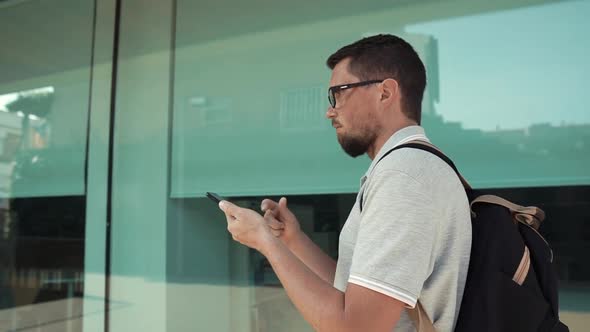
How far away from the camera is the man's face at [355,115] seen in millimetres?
1338

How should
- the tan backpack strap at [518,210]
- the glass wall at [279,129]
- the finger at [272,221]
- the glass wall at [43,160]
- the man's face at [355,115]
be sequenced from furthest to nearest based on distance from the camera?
the glass wall at [43,160] → the glass wall at [279,129] → the finger at [272,221] → the man's face at [355,115] → the tan backpack strap at [518,210]

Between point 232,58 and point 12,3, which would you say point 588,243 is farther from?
point 12,3

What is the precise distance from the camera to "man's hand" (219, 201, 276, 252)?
4.00 ft

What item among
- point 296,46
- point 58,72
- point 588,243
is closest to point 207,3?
point 296,46

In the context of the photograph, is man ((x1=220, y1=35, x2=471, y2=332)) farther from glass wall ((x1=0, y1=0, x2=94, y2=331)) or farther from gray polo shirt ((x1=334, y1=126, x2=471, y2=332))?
glass wall ((x1=0, y1=0, x2=94, y2=331))

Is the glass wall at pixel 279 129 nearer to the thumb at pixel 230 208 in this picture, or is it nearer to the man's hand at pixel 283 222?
the man's hand at pixel 283 222

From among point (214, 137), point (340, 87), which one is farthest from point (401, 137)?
point (214, 137)

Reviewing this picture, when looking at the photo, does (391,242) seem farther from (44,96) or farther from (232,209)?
(44,96)

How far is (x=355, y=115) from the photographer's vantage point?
1362 millimetres

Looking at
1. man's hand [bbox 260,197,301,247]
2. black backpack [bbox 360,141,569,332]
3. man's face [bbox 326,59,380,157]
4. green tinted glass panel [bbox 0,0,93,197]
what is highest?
green tinted glass panel [bbox 0,0,93,197]

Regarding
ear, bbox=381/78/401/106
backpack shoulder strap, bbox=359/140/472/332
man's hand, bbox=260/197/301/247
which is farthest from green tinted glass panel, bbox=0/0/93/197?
backpack shoulder strap, bbox=359/140/472/332

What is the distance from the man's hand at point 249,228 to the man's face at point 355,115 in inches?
12.9

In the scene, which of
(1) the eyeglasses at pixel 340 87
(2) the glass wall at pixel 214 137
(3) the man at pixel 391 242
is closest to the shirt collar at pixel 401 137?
(3) the man at pixel 391 242

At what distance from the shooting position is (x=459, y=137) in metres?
2.50
